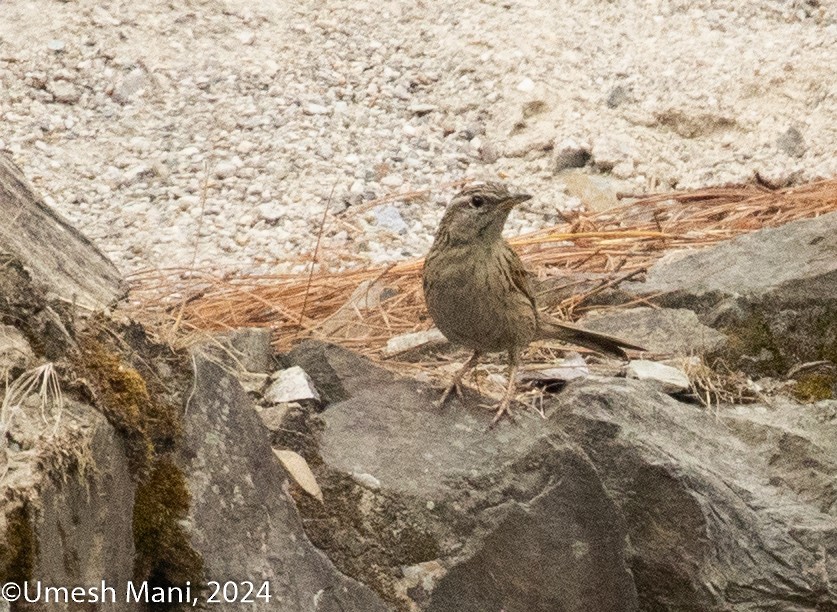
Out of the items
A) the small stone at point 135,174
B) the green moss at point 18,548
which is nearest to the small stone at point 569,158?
the small stone at point 135,174

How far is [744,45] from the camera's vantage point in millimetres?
8570

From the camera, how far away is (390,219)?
7.25 m

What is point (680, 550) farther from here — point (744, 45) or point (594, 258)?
point (744, 45)

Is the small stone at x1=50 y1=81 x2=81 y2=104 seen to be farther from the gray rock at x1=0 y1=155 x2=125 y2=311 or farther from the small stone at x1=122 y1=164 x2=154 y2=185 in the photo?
the gray rock at x1=0 y1=155 x2=125 y2=311

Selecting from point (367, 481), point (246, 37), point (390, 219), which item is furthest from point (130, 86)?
point (367, 481)

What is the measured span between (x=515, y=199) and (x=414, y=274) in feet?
5.56

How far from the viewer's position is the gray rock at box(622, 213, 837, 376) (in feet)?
17.0

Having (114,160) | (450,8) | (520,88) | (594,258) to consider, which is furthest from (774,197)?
(114,160)

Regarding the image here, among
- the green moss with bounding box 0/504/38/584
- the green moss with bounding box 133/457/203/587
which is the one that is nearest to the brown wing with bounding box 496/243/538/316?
the green moss with bounding box 133/457/203/587

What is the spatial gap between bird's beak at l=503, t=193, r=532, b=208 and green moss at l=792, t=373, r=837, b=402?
1.42 metres

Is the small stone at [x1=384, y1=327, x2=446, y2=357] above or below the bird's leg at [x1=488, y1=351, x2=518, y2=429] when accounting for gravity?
below

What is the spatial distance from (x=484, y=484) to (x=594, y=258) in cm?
243

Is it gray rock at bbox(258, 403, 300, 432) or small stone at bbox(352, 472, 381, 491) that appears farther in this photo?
gray rock at bbox(258, 403, 300, 432)

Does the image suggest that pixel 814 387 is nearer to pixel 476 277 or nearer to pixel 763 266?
pixel 763 266
